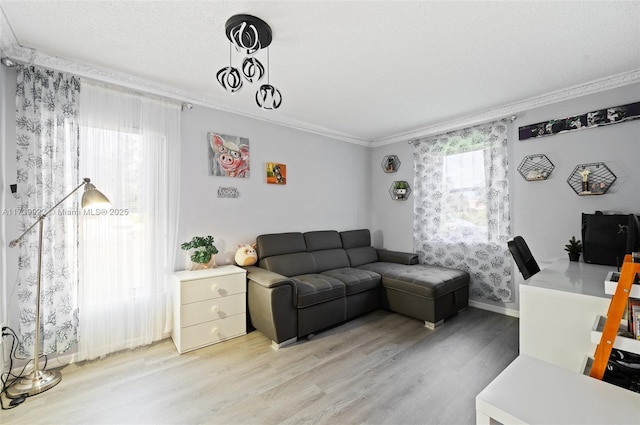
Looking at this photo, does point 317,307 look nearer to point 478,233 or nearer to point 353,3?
point 478,233

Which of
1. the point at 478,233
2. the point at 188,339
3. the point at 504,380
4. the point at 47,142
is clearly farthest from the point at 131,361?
the point at 478,233

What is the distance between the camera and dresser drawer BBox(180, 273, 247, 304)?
248cm

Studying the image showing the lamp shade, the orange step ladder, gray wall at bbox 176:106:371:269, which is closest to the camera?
the orange step ladder

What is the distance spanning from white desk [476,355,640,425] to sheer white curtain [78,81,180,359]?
9.11ft

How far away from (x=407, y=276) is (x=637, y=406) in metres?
2.35

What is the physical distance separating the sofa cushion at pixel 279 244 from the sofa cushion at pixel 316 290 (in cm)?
44

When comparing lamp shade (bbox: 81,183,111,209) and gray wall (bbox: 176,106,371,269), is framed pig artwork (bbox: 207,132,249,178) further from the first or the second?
lamp shade (bbox: 81,183,111,209)

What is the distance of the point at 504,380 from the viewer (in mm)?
1036

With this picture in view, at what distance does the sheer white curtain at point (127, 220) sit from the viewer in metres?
2.32

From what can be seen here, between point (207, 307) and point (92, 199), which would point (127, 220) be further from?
point (207, 307)

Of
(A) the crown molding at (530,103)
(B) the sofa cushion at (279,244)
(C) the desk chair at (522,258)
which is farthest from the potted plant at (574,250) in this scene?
(B) the sofa cushion at (279,244)

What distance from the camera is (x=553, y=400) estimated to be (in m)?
0.93

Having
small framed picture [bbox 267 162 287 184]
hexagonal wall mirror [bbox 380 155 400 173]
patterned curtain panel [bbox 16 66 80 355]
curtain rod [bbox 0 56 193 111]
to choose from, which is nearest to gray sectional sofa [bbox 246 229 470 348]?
small framed picture [bbox 267 162 287 184]

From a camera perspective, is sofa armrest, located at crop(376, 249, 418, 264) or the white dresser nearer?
the white dresser
